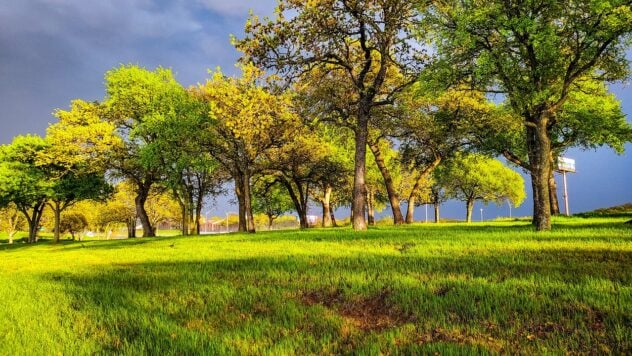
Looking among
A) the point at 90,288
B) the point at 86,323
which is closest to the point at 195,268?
the point at 90,288

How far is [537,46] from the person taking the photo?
726 inches

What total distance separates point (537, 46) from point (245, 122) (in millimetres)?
14150

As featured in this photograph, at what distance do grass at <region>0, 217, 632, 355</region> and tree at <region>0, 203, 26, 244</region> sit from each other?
264 feet

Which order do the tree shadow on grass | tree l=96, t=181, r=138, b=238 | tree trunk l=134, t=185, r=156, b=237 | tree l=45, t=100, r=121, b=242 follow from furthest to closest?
tree l=96, t=181, r=138, b=238, tree trunk l=134, t=185, r=156, b=237, tree l=45, t=100, r=121, b=242, the tree shadow on grass

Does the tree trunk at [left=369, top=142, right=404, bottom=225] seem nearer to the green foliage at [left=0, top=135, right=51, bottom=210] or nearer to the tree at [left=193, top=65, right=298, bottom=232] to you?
the tree at [left=193, top=65, right=298, bottom=232]

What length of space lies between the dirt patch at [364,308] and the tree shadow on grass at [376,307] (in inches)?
0.6

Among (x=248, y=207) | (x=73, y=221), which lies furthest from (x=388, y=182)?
(x=73, y=221)

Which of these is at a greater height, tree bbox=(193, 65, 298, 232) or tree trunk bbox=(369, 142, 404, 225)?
tree bbox=(193, 65, 298, 232)

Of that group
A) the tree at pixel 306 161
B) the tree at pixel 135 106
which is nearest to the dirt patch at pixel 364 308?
the tree at pixel 306 161

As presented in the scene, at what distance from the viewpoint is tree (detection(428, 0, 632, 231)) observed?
1798cm

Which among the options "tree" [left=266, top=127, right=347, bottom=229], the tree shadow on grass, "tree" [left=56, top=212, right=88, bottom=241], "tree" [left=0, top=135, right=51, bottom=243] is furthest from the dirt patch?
"tree" [left=56, top=212, right=88, bottom=241]

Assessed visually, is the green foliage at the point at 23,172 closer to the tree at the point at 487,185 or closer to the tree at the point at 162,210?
the tree at the point at 162,210

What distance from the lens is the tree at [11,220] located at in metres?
79.2

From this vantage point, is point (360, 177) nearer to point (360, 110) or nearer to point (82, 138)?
point (360, 110)
